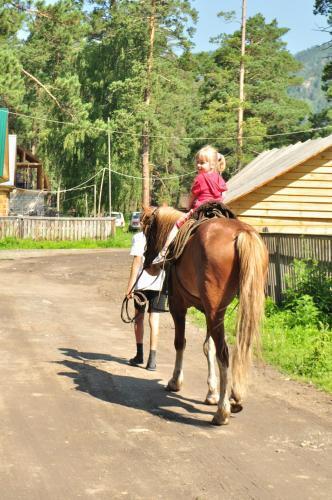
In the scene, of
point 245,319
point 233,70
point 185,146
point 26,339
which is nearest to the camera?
point 245,319

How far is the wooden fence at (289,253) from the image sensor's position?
1347cm

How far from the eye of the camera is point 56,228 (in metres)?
43.8

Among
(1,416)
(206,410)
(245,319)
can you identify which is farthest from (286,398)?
(1,416)

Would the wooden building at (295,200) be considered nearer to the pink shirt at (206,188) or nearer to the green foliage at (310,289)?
the green foliage at (310,289)

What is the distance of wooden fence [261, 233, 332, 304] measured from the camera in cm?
1347

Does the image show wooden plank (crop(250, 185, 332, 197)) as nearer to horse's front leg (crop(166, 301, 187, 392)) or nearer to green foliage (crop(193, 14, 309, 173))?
horse's front leg (crop(166, 301, 187, 392))

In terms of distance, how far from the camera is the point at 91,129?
5447cm

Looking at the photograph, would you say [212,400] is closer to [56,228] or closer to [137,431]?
[137,431]

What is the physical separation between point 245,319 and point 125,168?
52.1 metres

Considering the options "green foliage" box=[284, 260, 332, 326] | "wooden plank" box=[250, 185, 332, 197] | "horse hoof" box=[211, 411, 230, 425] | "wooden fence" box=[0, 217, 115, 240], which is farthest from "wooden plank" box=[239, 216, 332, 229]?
"wooden fence" box=[0, 217, 115, 240]

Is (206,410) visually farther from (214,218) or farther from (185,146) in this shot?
(185,146)

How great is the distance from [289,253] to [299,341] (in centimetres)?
335

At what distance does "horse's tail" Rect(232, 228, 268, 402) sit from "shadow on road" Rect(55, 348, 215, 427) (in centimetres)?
62

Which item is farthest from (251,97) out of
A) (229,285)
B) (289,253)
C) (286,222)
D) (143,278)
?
(229,285)
